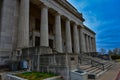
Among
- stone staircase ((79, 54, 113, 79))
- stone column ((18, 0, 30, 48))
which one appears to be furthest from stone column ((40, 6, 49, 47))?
stone staircase ((79, 54, 113, 79))

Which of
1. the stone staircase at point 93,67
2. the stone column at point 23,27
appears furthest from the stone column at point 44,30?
the stone staircase at point 93,67

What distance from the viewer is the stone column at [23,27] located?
45.5ft

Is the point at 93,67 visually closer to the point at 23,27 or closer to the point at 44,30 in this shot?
the point at 44,30

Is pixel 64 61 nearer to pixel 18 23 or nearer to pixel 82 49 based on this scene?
pixel 18 23

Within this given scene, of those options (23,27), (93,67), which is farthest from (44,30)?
(93,67)

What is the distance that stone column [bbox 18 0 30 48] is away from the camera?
13.9m

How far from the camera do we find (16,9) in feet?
51.3

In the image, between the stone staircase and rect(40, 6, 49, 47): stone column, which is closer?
the stone staircase

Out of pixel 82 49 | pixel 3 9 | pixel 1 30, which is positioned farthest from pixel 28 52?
pixel 82 49

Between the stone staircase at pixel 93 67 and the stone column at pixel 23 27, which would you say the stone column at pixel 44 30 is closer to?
the stone column at pixel 23 27

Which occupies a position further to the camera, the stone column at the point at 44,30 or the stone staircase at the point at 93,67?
the stone column at the point at 44,30

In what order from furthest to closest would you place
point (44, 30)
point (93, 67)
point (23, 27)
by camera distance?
1. point (44, 30)
2. point (93, 67)
3. point (23, 27)

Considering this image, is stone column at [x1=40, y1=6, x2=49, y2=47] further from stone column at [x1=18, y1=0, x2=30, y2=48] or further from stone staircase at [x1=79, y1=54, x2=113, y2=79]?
stone staircase at [x1=79, y1=54, x2=113, y2=79]

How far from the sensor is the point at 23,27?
14172 mm
